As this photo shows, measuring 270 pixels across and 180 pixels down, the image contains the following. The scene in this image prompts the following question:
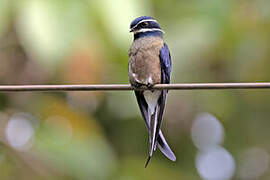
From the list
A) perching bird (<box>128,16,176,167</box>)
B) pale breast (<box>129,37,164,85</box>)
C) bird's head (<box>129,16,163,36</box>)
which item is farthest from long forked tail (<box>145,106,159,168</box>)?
bird's head (<box>129,16,163,36</box>)

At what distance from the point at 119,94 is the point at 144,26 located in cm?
126

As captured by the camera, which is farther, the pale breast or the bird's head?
the bird's head

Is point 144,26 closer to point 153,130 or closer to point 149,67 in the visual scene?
point 149,67

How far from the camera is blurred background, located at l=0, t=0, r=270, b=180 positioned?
3766mm

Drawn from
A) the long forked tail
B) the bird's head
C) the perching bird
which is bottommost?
the long forked tail

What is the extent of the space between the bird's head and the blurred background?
10 cm

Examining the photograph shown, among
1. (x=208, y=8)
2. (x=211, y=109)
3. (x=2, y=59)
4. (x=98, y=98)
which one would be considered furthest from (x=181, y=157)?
(x=2, y=59)

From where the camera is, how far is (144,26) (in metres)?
4.14

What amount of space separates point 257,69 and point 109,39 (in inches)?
87.3

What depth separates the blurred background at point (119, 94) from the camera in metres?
3.77

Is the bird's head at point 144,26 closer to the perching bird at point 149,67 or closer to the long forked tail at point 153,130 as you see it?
the perching bird at point 149,67

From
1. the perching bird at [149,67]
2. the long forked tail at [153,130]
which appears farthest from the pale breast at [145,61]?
the long forked tail at [153,130]

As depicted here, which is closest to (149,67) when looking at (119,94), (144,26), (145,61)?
(145,61)

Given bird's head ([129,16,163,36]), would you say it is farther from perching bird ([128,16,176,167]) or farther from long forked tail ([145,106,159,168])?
long forked tail ([145,106,159,168])
